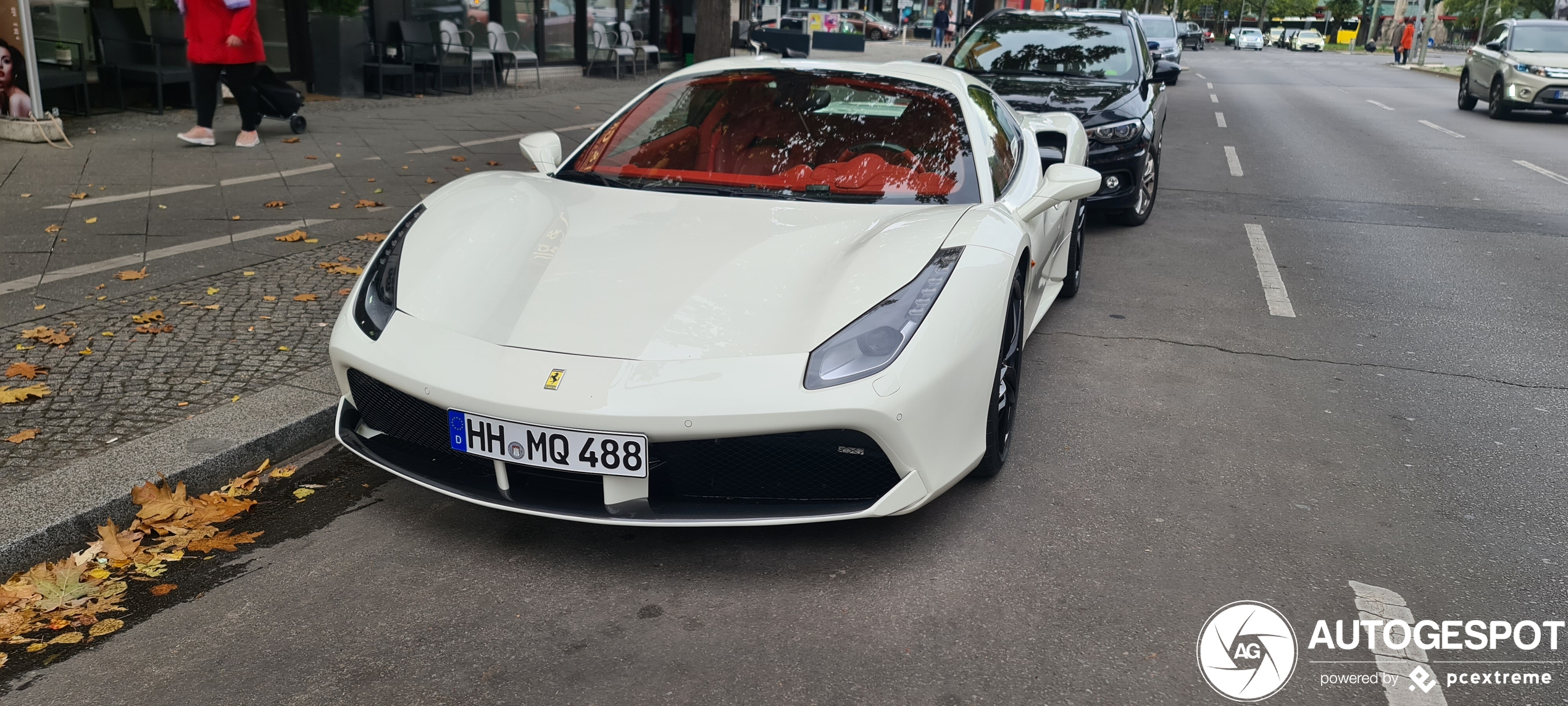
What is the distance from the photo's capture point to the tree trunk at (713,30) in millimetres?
10656

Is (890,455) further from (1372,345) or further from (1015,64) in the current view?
(1015,64)

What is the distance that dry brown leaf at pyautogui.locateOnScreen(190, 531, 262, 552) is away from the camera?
2982mm

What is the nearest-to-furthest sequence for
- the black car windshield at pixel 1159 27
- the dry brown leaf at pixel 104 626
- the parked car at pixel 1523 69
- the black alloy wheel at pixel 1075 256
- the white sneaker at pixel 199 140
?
the dry brown leaf at pixel 104 626 < the black alloy wheel at pixel 1075 256 < the white sneaker at pixel 199 140 < the parked car at pixel 1523 69 < the black car windshield at pixel 1159 27

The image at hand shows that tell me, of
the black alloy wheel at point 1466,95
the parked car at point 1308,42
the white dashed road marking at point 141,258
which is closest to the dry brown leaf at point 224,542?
the white dashed road marking at point 141,258

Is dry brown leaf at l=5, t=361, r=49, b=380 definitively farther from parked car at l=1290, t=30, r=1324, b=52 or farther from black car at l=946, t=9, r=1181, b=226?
parked car at l=1290, t=30, r=1324, b=52

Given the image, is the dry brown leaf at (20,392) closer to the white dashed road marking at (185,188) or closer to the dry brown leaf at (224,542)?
the dry brown leaf at (224,542)

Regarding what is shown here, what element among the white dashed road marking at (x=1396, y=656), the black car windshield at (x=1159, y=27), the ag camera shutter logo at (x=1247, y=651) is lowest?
the ag camera shutter logo at (x=1247, y=651)

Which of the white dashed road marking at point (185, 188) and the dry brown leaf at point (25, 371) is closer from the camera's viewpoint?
the dry brown leaf at point (25, 371)

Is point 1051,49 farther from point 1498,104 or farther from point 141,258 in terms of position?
point 1498,104

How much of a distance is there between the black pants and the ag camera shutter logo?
28.2 ft

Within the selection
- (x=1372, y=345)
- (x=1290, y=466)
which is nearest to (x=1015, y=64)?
(x=1372, y=345)

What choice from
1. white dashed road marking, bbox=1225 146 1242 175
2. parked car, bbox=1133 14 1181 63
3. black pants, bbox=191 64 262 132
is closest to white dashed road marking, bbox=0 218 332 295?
black pants, bbox=191 64 262 132

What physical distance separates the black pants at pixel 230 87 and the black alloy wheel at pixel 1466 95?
18.9m

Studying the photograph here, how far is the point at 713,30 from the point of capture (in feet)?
35.0
